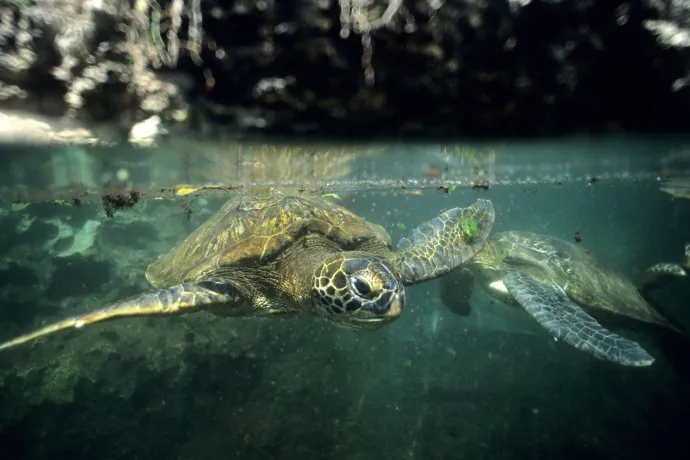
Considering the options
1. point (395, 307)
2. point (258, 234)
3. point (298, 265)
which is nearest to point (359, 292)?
point (395, 307)

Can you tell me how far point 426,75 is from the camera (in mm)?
3201

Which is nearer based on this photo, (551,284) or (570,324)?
(570,324)

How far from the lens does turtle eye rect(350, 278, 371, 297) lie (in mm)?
4958

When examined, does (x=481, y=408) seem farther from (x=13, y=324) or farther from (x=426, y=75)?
(x=13, y=324)

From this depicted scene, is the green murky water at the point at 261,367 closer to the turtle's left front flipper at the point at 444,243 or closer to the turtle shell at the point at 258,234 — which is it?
the turtle shell at the point at 258,234

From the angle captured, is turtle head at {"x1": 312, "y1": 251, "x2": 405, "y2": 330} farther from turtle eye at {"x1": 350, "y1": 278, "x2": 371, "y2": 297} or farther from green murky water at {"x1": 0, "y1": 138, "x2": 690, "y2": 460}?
green murky water at {"x1": 0, "y1": 138, "x2": 690, "y2": 460}

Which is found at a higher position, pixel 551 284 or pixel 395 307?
pixel 395 307

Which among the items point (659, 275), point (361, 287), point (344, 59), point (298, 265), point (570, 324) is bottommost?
point (659, 275)

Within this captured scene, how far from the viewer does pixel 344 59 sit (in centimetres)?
291

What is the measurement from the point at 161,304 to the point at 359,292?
9.18 feet

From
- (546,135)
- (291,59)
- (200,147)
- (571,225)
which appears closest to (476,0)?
(291,59)

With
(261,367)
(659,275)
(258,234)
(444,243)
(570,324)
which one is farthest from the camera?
(659,275)

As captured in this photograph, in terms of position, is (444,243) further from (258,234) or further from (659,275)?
(659,275)

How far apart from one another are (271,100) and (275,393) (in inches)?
301
